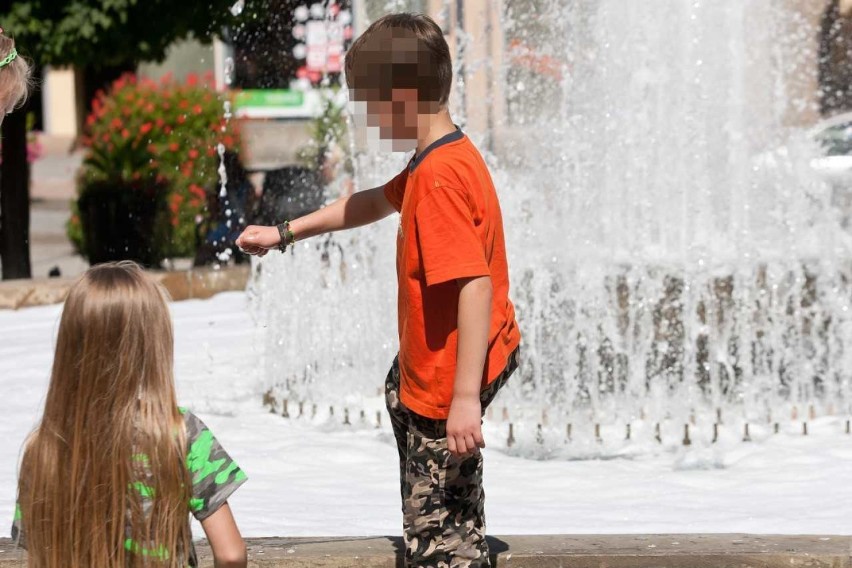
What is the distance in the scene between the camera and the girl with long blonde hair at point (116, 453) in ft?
7.31

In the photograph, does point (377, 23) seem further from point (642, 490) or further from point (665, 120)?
point (665, 120)

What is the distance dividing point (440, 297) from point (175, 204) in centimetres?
878

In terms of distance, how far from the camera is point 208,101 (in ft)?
43.3

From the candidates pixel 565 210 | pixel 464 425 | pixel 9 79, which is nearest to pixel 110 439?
pixel 464 425

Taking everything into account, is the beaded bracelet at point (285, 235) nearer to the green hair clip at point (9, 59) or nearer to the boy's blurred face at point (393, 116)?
the boy's blurred face at point (393, 116)

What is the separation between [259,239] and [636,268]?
306 cm

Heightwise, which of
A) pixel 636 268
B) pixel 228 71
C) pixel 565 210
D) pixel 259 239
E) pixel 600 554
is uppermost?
pixel 228 71

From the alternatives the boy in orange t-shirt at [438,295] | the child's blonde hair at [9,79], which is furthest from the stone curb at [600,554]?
the child's blonde hair at [9,79]

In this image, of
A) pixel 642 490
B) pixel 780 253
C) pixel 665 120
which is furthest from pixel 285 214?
pixel 642 490

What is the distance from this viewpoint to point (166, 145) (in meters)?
12.0

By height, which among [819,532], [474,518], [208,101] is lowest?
[819,532]

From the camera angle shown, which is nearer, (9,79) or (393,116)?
(393,116)

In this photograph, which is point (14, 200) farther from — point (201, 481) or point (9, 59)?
point (201, 481)

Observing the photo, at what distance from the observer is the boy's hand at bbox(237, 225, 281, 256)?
10.4 feet
